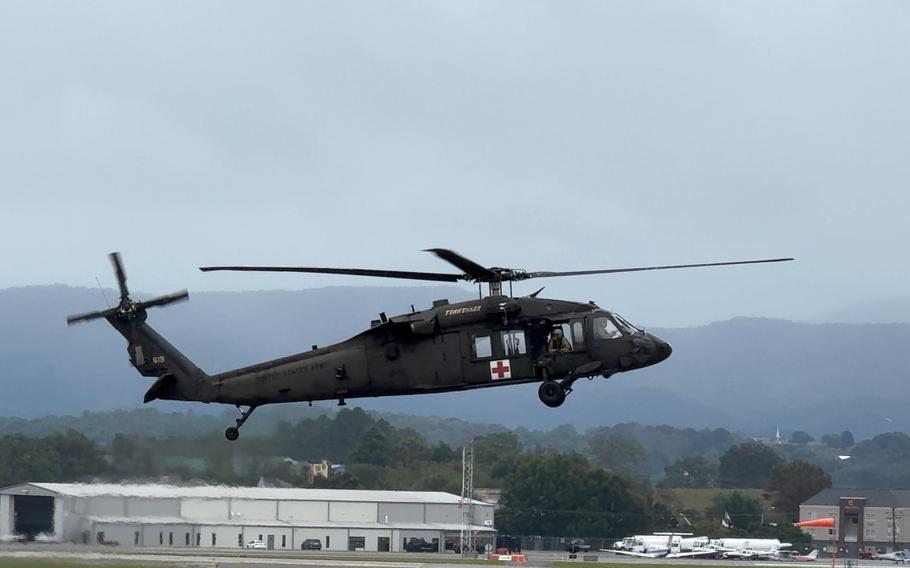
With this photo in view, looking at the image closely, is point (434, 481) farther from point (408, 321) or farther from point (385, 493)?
point (408, 321)

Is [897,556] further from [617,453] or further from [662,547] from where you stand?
[617,453]

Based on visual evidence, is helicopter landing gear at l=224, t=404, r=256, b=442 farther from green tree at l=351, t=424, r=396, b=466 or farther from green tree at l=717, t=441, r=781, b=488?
green tree at l=717, t=441, r=781, b=488

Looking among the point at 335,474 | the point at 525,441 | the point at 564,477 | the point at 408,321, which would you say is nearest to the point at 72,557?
the point at 408,321

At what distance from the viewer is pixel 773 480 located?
133500 mm

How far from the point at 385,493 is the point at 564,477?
23747 millimetres

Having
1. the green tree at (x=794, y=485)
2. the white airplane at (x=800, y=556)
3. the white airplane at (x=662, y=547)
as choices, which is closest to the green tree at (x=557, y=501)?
the white airplane at (x=662, y=547)

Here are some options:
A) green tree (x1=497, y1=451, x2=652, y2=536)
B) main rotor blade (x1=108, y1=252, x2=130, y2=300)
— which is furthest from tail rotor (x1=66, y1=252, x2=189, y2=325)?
green tree (x1=497, y1=451, x2=652, y2=536)

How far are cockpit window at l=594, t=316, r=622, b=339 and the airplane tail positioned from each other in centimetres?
1035

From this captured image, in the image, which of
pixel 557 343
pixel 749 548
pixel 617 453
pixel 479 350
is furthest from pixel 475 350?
pixel 617 453

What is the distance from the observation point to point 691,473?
512 feet

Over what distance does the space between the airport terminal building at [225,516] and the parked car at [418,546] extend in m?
0.39

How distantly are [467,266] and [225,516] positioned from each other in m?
23.2

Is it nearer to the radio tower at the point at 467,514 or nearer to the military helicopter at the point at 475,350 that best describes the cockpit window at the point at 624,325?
the military helicopter at the point at 475,350

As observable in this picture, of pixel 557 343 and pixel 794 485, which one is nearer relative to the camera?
pixel 557 343
